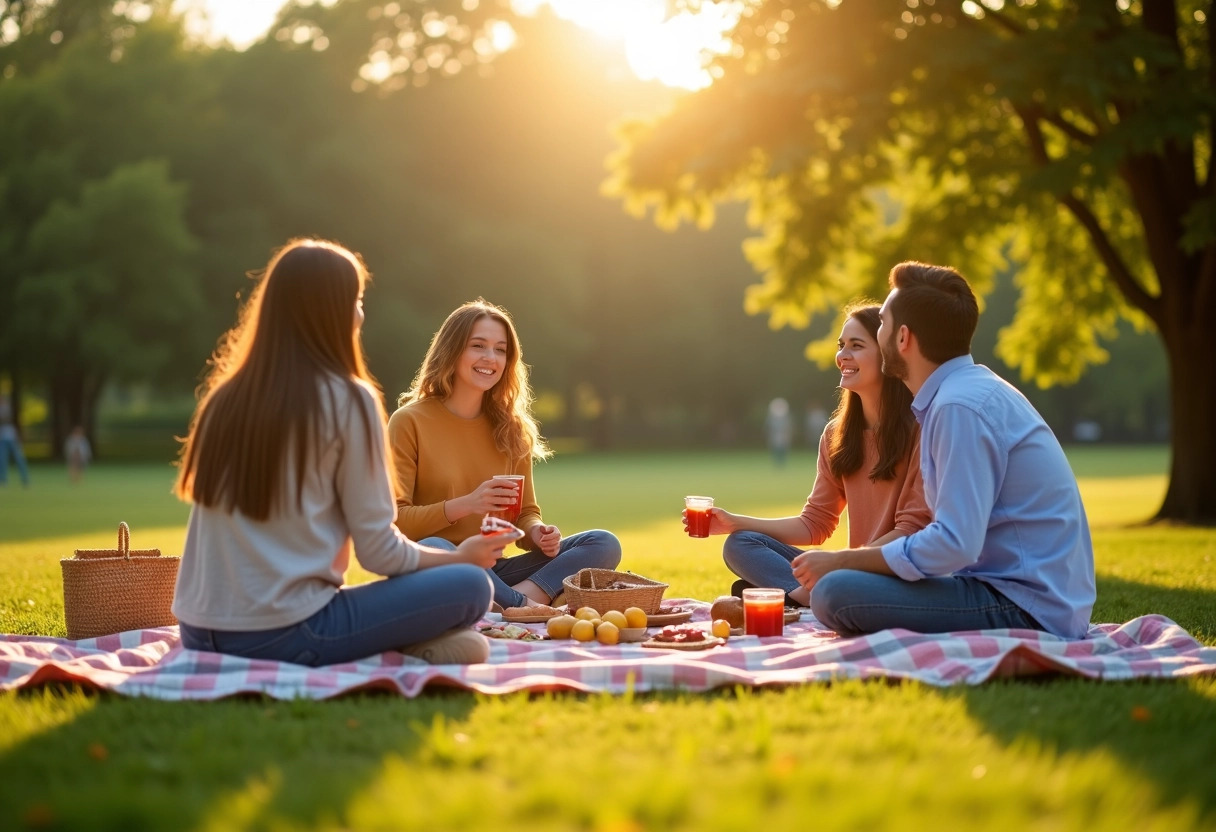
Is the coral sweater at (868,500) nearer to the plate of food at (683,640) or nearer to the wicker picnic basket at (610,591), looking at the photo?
the wicker picnic basket at (610,591)

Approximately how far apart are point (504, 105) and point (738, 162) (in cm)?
2985

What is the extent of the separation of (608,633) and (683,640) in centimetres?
35

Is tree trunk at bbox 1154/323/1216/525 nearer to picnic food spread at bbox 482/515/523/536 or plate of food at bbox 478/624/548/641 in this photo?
plate of food at bbox 478/624/548/641

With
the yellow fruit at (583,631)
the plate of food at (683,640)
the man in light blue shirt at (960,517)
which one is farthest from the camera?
the yellow fruit at (583,631)

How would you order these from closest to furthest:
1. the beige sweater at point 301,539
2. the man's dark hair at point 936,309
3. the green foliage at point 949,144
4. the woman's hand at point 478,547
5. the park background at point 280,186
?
the beige sweater at point 301,539
the woman's hand at point 478,547
the man's dark hair at point 936,309
the green foliage at point 949,144
the park background at point 280,186

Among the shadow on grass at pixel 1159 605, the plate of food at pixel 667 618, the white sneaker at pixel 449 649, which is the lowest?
the shadow on grass at pixel 1159 605

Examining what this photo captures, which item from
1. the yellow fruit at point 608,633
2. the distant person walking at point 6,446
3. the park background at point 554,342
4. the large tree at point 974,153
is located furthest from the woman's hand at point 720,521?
the distant person walking at point 6,446

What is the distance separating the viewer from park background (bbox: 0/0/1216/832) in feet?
10.3

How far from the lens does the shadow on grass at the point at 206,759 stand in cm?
291

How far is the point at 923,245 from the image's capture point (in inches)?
648

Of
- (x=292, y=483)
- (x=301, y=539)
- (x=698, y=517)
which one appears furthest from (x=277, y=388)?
(x=698, y=517)

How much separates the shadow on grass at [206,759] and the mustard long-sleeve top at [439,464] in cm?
212

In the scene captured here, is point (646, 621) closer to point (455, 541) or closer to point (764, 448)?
point (455, 541)

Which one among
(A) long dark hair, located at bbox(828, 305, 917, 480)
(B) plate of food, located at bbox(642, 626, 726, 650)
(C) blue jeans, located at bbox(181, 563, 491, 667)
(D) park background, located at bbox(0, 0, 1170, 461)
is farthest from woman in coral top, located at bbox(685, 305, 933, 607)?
(D) park background, located at bbox(0, 0, 1170, 461)
